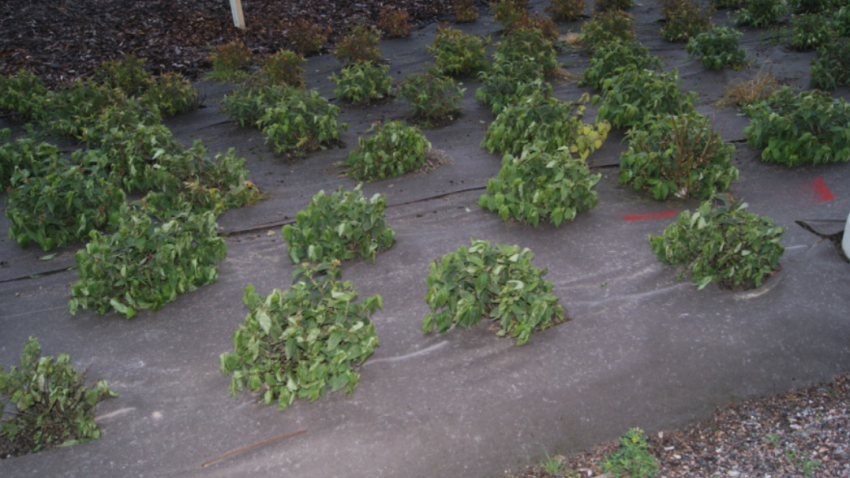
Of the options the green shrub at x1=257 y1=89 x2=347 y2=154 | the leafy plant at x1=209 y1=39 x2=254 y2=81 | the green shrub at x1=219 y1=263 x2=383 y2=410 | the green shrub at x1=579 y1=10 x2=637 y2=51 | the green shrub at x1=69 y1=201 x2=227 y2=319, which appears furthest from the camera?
the leafy plant at x1=209 y1=39 x2=254 y2=81

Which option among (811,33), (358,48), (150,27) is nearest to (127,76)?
(358,48)

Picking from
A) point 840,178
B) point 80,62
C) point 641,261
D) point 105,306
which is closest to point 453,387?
point 641,261

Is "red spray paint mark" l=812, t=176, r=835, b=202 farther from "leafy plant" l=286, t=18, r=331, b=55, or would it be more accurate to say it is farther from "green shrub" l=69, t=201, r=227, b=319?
"leafy plant" l=286, t=18, r=331, b=55

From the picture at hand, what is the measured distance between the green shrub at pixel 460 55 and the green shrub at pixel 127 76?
3.19 metres

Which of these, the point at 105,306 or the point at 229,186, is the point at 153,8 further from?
the point at 105,306

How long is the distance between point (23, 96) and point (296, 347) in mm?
6025

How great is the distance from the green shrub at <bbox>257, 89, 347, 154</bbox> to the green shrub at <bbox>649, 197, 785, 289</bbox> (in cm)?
329

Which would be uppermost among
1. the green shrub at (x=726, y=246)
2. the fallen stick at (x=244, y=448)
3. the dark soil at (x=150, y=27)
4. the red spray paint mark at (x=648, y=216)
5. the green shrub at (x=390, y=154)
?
the dark soil at (x=150, y=27)

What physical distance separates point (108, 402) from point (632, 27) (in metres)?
7.97

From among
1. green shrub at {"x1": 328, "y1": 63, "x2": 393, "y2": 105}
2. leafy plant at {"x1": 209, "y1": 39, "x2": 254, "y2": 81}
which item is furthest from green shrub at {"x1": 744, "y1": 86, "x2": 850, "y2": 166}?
leafy plant at {"x1": 209, "y1": 39, "x2": 254, "y2": 81}

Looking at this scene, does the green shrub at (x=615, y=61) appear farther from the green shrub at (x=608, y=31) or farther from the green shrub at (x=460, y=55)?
the green shrub at (x=460, y=55)

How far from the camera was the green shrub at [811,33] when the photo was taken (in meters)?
8.25

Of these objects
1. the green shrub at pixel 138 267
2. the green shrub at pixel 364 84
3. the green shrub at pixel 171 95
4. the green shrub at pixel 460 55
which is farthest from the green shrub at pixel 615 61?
the green shrub at pixel 138 267

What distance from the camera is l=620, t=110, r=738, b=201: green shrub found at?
511cm
